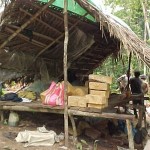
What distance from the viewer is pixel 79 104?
6.56 metres

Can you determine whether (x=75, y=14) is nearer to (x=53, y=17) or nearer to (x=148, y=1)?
(x=53, y=17)

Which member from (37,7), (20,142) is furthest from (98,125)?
(37,7)

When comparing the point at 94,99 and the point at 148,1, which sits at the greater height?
the point at 148,1

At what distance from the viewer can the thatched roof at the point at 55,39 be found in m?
6.43

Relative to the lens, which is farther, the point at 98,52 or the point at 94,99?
the point at 98,52

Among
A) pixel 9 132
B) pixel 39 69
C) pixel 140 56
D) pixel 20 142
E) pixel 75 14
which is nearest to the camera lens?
pixel 140 56

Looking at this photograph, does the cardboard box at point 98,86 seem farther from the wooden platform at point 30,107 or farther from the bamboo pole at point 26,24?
the bamboo pole at point 26,24

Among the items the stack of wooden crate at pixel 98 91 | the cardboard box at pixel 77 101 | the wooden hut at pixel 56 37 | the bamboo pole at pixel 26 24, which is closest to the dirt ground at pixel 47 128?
the cardboard box at pixel 77 101

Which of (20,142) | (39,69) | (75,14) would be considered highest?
(75,14)

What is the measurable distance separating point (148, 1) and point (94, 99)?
11237 mm

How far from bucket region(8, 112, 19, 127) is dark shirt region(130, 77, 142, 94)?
3.65 metres

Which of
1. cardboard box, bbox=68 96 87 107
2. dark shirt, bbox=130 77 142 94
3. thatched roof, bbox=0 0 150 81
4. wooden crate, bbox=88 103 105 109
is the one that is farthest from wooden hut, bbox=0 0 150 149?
dark shirt, bbox=130 77 142 94

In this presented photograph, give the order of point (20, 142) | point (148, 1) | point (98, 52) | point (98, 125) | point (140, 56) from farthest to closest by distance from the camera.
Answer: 1. point (148, 1)
2. point (98, 52)
3. point (98, 125)
4. point (20, 142)
5. point (140, 56)

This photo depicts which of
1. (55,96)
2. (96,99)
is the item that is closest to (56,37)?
(55,96)
